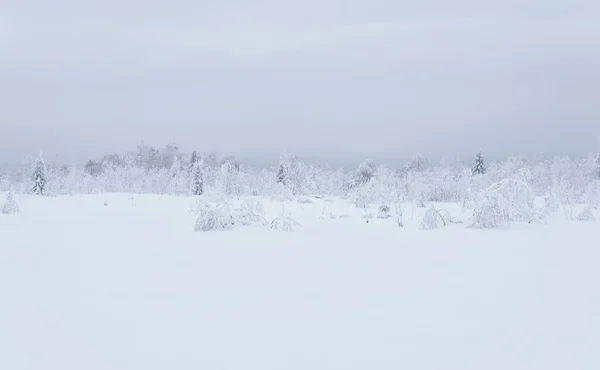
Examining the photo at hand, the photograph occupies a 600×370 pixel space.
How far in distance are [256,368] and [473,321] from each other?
1.84 meters

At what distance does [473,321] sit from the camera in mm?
3336

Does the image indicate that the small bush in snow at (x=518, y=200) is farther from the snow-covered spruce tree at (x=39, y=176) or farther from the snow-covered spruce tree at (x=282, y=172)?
the snow-covered spruce tree at (x=39, y=176)

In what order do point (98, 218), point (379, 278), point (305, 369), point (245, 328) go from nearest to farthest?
point (305, 369)
point (245, 328)
point (379, 278)
point (98, 218)

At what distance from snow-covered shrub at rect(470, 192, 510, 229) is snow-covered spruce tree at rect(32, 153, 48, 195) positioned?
28.2m

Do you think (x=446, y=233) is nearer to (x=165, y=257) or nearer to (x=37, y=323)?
(x=165, y=257)

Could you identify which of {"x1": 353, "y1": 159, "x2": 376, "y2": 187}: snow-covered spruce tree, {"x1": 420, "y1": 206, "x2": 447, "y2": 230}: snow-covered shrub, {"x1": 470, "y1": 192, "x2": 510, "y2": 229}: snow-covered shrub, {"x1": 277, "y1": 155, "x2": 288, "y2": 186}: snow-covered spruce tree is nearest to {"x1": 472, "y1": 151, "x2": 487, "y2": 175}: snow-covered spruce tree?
Result: {"x1": 353, "y1": 159, "x2": 376, "y2": 187}: snow-covered spruce tree

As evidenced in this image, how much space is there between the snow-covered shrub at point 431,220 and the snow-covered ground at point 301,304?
1.74 metres

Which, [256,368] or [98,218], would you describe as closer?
[256,368]

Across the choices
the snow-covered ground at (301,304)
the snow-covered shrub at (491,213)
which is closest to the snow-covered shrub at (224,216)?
the snow-covered ground at (301,304)

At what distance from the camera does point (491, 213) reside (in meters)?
9.10

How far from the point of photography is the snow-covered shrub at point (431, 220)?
922cm

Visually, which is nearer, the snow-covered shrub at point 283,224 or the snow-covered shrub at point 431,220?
the snow-covered shrub at point 283,224

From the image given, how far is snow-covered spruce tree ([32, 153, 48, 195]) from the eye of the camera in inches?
1094

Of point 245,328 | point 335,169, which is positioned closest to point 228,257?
point 245,328
